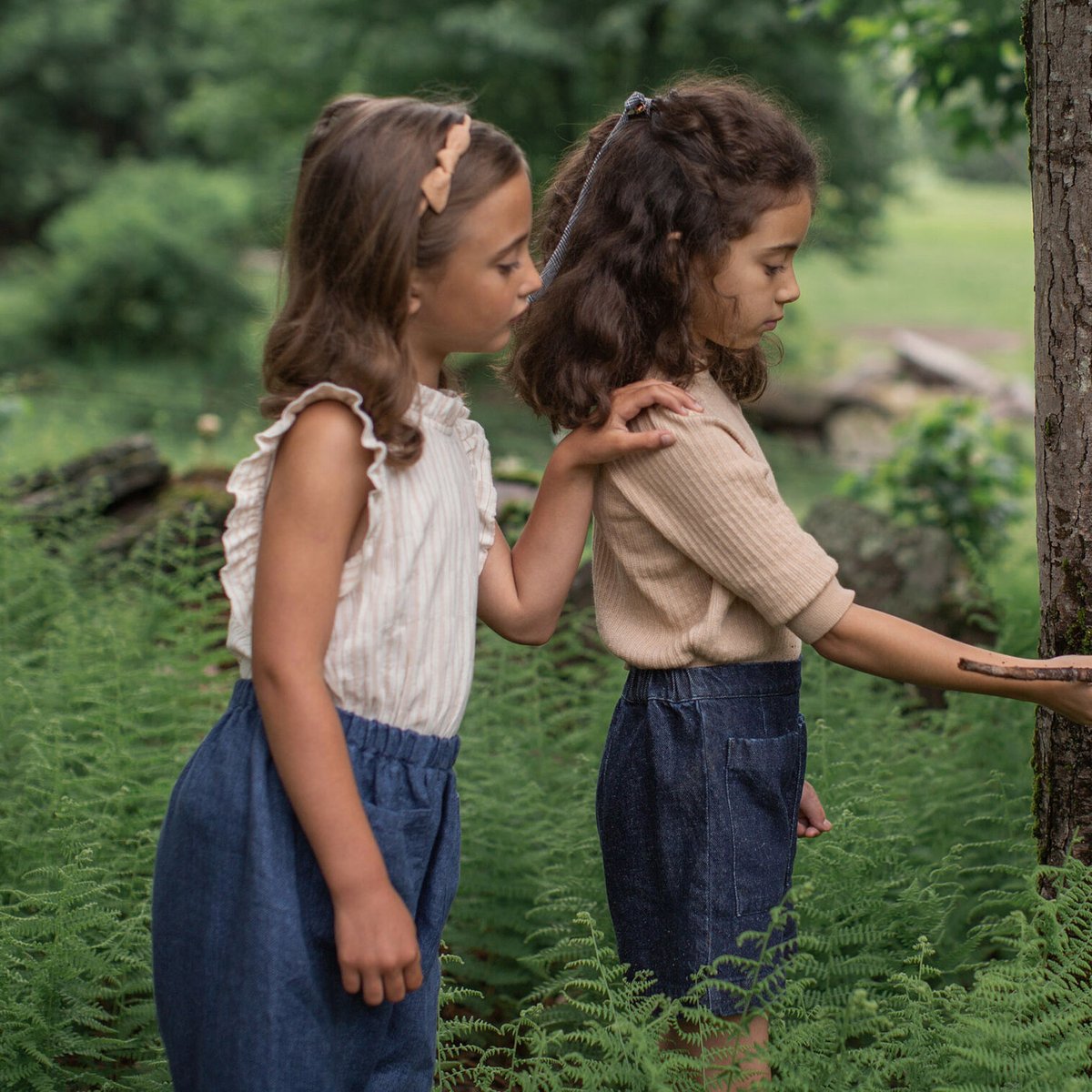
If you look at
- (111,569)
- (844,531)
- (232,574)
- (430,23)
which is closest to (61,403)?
(430,23)

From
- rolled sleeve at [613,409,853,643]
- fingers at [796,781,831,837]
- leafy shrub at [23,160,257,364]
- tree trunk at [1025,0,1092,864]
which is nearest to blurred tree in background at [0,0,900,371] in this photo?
leafy shrub at [23,160,257,364]

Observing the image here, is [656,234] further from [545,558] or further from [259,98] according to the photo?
[259,98]

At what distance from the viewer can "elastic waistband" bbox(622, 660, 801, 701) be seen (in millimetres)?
2127

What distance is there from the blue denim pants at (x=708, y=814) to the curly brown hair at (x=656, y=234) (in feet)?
1.64

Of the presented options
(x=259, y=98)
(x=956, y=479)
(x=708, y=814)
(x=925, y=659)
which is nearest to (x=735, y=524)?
(x=925, y=659)

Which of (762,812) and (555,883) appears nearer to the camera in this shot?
(762,812)

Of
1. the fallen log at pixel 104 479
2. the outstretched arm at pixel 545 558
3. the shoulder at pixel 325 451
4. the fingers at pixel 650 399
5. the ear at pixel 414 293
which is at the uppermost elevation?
the ear at pixel 414 293

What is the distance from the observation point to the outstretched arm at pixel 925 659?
1989 mm

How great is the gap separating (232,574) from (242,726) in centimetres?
21

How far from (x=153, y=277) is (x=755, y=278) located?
Result: 1455cm

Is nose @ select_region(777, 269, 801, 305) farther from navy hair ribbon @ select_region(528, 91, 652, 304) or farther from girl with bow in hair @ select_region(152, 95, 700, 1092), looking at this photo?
girl with bow in hair @ select_region(152, 95, 700, 1092)

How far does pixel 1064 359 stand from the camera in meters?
2.33

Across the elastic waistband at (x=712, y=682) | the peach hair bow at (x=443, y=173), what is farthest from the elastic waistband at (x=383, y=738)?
the peach hair bow at (x=443, y=173)

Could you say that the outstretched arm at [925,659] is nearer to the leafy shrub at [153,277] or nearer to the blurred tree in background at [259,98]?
the blurred tree in background at [259,98]
